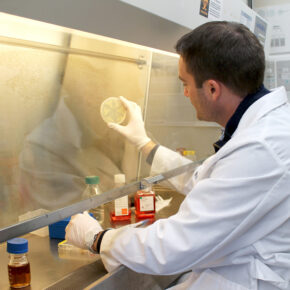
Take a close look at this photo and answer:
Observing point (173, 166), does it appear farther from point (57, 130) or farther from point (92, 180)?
point (57, 130)

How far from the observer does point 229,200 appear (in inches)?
37.8

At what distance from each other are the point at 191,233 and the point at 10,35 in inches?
30.5

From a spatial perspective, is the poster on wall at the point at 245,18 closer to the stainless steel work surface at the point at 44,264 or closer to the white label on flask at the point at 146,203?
the white label on flask at the point at 146,203

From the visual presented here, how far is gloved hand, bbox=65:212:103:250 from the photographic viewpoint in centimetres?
124

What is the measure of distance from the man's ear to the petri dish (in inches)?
16.5

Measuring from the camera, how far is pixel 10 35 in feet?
3.35

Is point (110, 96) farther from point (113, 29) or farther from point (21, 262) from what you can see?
point (21, 262)

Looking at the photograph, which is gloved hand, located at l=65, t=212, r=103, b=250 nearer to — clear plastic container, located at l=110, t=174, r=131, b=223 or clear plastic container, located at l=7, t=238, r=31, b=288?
clear plastic container, located at l=7, t=238, r=31, b=288

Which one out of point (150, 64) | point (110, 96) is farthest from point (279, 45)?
point (110, 96)

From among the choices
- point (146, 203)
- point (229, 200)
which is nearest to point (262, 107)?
point (229, 200)

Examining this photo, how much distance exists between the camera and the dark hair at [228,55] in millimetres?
1138

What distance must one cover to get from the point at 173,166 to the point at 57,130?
66 centimetres

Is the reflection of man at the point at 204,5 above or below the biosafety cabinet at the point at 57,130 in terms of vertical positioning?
above

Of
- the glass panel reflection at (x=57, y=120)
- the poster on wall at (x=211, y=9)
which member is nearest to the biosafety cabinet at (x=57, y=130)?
the glass panel reflection at (x=57, y=120)
